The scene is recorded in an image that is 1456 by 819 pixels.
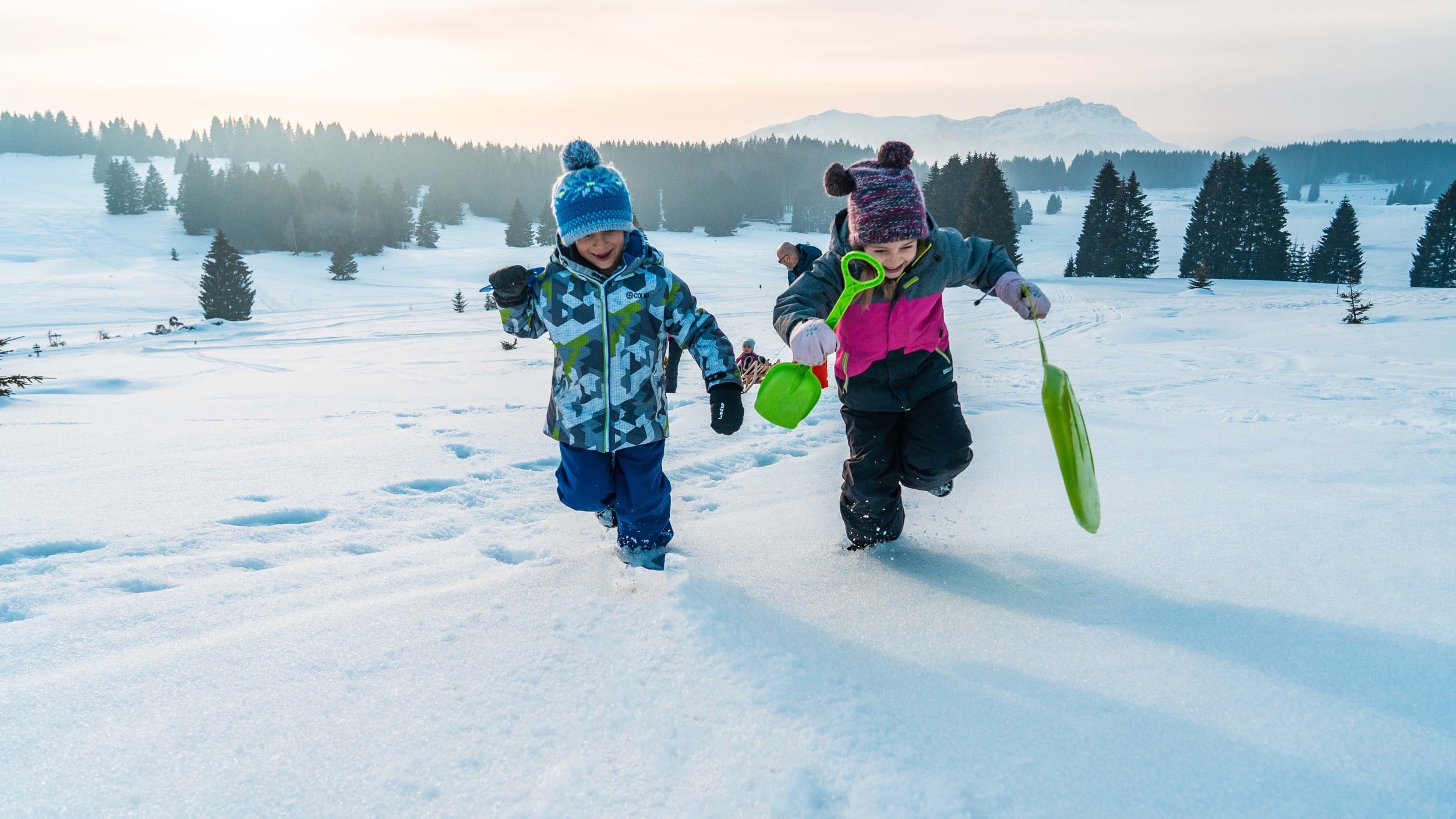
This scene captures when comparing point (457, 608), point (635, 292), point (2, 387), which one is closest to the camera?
point (457, 608)

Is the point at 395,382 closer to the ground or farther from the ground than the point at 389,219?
closer to the ground

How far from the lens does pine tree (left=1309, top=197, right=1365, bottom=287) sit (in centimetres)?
3503

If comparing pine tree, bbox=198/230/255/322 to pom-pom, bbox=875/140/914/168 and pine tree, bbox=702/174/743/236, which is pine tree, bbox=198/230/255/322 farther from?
pine tree, bbox=702/174/743/236

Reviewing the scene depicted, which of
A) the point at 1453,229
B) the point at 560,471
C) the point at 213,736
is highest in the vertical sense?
the point at 1453,229

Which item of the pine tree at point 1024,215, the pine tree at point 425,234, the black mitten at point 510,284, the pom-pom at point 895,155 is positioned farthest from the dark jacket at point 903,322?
the pine tree at point 1024,215

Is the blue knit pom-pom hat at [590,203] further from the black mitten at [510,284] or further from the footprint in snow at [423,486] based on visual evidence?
the footprint in snow at [423,486]

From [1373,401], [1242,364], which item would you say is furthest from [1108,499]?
[1242,364]

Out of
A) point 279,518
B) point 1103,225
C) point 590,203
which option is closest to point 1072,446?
point 590,203

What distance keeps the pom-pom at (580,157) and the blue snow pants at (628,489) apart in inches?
41.7

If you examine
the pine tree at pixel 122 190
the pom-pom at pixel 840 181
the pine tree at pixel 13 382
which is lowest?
the pine tree at pixel 13 382

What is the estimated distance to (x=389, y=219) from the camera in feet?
177

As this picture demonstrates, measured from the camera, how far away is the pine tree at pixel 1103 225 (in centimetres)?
3600

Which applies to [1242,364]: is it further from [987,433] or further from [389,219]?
[389,219]

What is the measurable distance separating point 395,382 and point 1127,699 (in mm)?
6932
